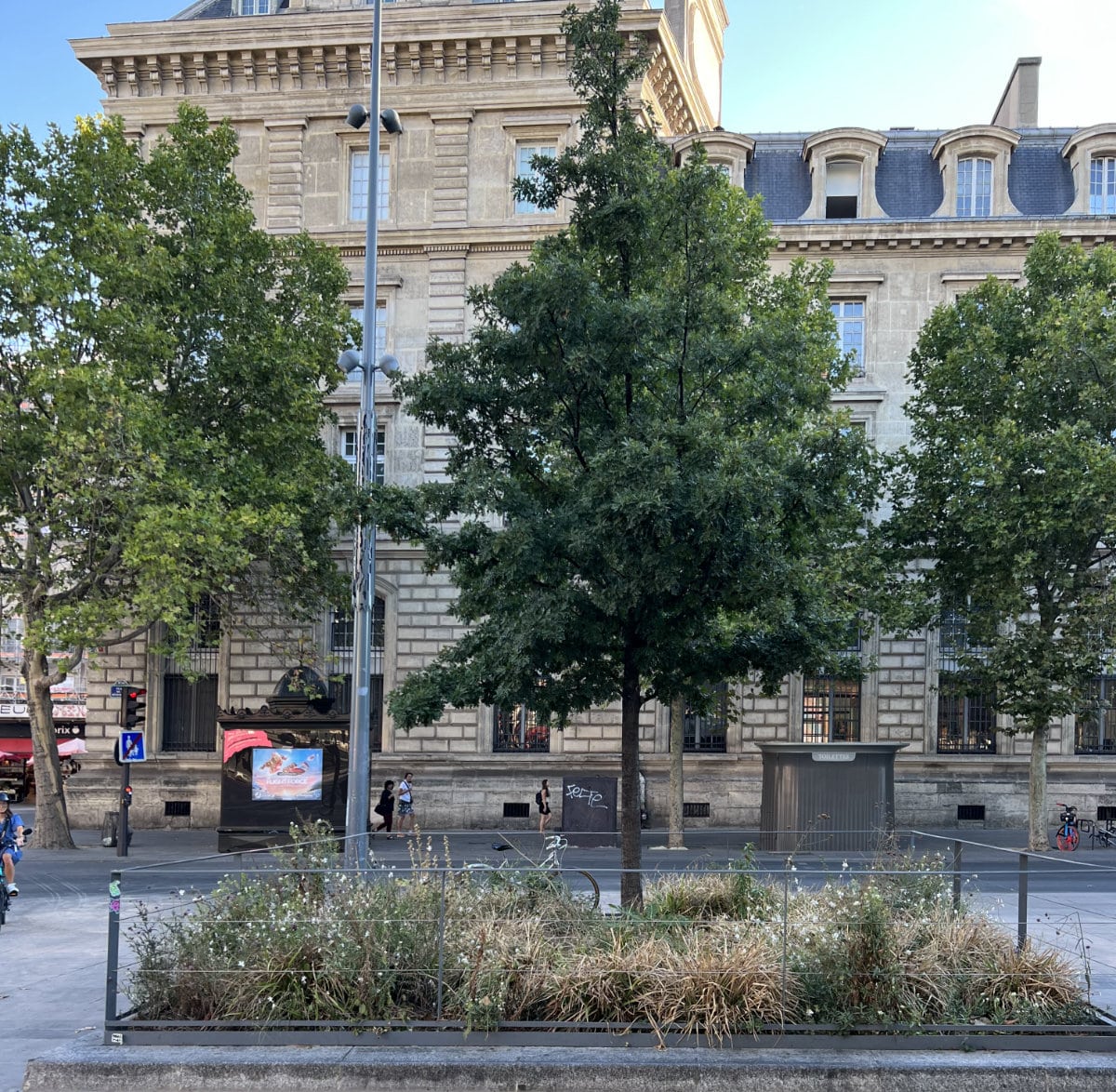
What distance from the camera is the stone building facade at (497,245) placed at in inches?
1211

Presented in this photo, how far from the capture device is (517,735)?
31.4m

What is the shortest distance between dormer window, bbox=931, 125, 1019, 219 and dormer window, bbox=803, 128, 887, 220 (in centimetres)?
181

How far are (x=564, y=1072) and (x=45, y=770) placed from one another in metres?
21.4

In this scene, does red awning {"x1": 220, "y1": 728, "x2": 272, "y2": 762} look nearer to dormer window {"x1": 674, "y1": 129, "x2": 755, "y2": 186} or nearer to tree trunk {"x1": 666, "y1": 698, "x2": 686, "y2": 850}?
tree trunk {"x1": 666, "y1": 698, "x2": 686, "y2": 850}

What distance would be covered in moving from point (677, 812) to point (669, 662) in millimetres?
14016

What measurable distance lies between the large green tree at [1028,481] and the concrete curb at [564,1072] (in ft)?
60.1

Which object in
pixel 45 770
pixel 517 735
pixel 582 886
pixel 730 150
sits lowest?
Result: pixel 45 770

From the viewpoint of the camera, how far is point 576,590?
489 inches

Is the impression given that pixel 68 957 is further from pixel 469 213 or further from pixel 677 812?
pixel 469 213

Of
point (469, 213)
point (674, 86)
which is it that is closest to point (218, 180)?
point (469, 213)

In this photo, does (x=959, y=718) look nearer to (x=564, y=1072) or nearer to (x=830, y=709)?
(x=830, y=709)

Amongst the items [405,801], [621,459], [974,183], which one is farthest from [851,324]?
[621,459]

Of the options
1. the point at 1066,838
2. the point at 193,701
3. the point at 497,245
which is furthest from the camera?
the point at 193,701

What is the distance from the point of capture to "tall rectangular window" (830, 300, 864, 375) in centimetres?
3222
